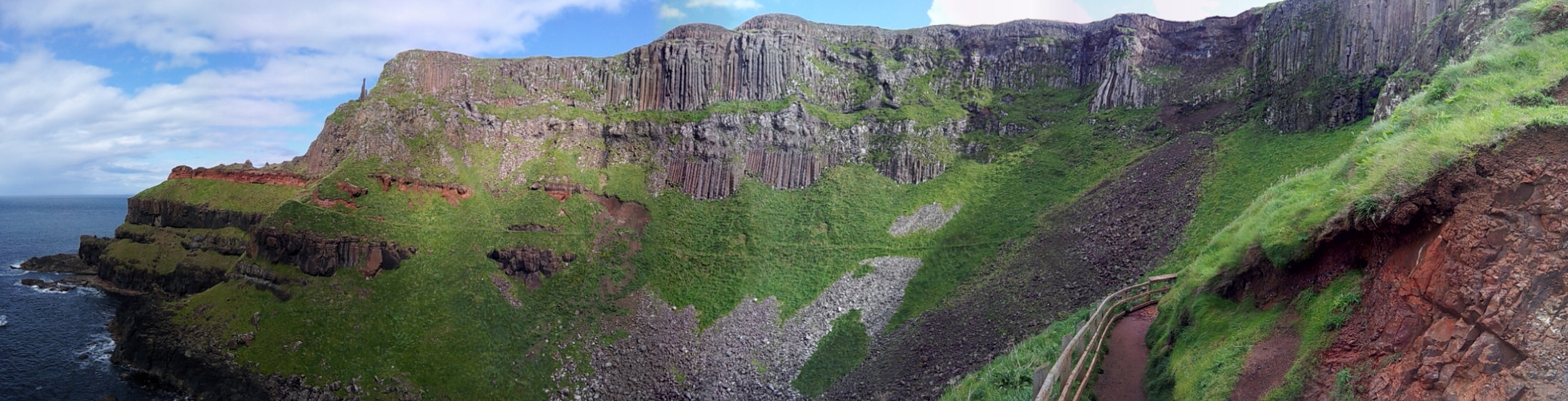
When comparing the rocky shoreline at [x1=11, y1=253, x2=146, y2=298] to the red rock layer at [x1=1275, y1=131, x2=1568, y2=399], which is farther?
the rocky shoreline at [x1=11, y1=253, x2=146, y2=298]

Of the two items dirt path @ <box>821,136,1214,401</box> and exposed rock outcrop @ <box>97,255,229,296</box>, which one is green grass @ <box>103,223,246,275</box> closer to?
exposed rock outcrop @ <box>97,255,229,296</box>

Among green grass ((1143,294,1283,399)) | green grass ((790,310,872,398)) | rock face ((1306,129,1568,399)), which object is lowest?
green grass ((790,310,872,398))

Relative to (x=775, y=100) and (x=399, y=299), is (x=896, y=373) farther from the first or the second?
(x=775, y=100)

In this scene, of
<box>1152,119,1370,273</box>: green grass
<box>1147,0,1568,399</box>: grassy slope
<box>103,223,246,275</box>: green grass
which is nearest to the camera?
<box>1147,0,1568,399</box>: grassy slope

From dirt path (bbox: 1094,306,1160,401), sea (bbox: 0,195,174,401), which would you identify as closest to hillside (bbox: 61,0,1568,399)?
dirt path (bbox: 1094,306,1160,401)

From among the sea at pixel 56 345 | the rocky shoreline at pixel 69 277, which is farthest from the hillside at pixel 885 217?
the sea at pixel 56 345

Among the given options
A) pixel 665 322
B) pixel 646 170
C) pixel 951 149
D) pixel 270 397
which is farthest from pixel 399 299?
pixel 951 149

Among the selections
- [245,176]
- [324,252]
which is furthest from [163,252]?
[324,252]
